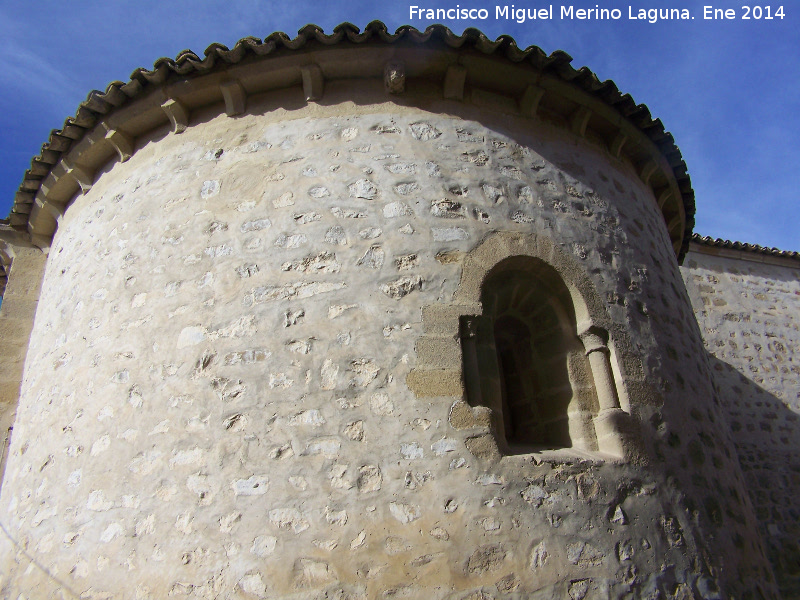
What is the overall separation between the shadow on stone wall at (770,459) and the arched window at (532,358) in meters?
5.39

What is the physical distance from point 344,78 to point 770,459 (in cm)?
842

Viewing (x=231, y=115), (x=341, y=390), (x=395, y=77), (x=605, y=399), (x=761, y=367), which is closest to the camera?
(x=341, y=390)

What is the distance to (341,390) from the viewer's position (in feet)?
11.6

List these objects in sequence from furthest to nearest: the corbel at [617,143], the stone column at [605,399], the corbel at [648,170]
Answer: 1. the corbel at [648,170]
2. the corbel at [617,143]
3. the stone column at [605,399]

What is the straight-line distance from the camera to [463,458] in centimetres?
337

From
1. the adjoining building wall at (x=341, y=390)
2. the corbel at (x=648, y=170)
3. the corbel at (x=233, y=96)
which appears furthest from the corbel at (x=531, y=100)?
the corbel at (x=233, y=96)

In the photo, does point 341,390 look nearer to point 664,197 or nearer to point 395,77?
point 395,77

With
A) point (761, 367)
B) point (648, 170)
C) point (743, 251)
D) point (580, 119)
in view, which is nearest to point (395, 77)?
Result: point (580, 119)

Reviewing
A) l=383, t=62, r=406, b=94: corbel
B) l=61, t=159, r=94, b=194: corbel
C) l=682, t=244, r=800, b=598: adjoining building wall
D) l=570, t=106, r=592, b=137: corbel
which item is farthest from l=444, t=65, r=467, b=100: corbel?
l=682, t=244, r=800, b=598: adjoining building wall

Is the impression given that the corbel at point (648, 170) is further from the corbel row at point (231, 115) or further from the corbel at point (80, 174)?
the corbel at point (80, 174)

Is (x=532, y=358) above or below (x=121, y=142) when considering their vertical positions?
below

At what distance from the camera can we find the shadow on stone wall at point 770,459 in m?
8.05

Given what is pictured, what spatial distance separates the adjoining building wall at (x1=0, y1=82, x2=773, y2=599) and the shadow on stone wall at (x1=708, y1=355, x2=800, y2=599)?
4.50 m

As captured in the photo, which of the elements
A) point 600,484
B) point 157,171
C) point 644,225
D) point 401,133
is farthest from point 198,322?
point 644,225
